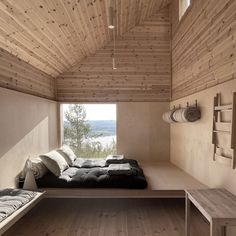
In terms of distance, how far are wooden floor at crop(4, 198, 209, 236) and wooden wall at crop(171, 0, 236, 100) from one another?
1946mm

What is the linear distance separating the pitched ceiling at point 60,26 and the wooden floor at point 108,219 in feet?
7.88

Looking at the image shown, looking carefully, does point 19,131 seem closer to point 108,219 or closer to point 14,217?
point 14,217

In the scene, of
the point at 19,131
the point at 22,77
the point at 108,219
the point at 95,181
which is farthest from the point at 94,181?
the point at 22,77

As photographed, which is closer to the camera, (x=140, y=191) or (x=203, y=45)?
(x=140, y=191)

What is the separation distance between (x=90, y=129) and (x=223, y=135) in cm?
414

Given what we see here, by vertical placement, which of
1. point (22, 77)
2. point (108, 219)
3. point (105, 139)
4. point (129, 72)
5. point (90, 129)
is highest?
point (129, 72)

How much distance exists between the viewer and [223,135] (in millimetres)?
2932

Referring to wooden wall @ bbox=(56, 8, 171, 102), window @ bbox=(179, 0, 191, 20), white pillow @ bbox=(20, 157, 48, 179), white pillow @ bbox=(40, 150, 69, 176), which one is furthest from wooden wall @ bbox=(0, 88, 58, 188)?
window @ bbox=(179, 0, 191, 20)

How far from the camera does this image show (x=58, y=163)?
386 cm

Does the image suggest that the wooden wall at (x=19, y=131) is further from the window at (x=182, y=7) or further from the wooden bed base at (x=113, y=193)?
the window at (x=182, y=7)

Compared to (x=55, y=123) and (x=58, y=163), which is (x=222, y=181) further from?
(x=55, y=123)

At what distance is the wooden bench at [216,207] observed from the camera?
6.50 feet

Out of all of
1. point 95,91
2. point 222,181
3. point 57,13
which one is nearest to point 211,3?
point 57,13

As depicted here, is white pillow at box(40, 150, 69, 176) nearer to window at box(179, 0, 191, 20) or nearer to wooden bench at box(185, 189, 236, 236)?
wooden bench at box(185, 189, 236, 236)
